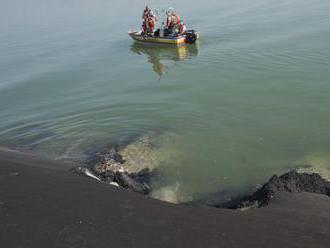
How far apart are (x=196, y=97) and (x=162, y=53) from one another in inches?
381

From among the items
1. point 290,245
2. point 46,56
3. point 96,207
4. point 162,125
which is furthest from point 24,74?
point 290,245

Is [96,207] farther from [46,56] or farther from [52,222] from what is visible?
[46,56]

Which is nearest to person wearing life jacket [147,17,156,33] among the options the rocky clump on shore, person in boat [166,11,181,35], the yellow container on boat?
the yellow container on boat

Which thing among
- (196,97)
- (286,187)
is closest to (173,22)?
(196,97)

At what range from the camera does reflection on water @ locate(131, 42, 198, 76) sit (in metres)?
22.3

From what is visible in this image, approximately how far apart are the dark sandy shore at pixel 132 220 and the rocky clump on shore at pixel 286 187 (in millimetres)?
248

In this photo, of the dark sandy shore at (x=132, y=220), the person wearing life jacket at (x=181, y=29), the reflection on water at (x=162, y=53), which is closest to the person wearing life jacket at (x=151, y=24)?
the reflection on water at (x=162, y=53)

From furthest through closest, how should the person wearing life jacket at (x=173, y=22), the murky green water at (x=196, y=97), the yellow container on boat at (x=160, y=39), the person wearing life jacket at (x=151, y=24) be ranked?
the person wearing life jacket at (x=151, y=24), the person wearing life jacket at (x=173, y=22), the yellow container on boat at (x=160, y=39), the murky green water at (x=196, y=97)

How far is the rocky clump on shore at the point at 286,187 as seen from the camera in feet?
25.9

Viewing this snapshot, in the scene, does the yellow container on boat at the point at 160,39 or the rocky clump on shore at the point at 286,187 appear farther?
the yellow container on boat at the point at 160,39

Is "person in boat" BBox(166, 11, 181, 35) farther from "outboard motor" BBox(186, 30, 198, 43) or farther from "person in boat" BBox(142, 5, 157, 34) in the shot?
"person in boat" BBox(142, 5, 157, 34)

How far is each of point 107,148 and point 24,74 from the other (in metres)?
13.0

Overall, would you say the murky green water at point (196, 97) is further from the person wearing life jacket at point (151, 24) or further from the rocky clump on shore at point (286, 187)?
the rocky clump on shore at point (286, 187)

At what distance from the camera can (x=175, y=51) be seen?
24.8 meters
